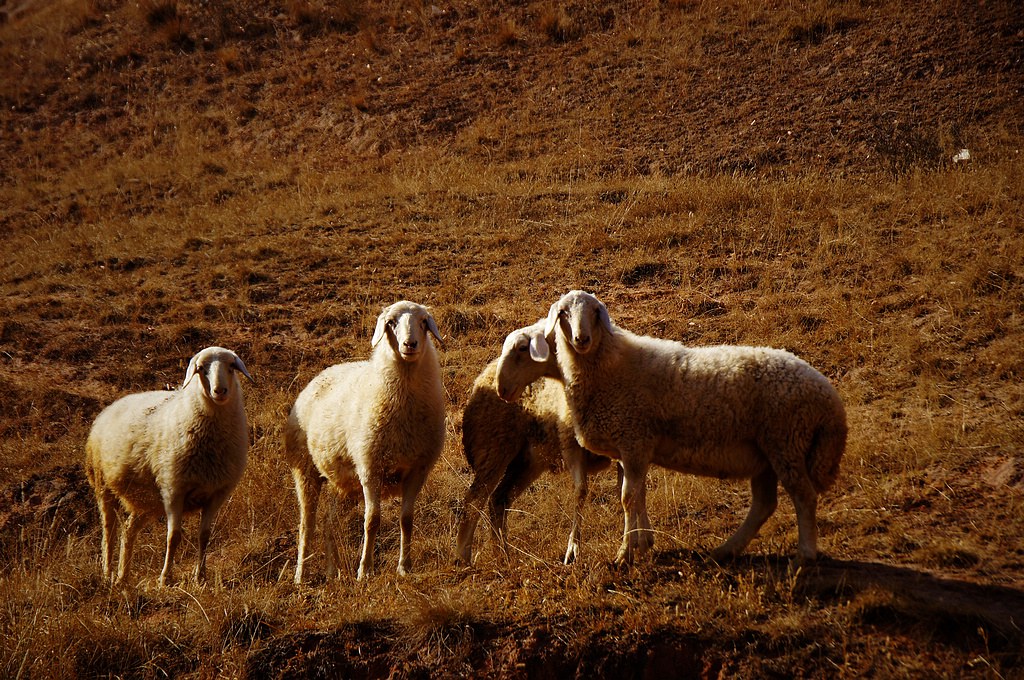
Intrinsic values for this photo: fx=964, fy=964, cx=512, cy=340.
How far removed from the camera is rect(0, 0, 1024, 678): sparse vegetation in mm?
6570

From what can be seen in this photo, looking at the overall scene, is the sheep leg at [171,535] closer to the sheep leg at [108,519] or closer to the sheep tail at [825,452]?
the sheep leg at [108,519]

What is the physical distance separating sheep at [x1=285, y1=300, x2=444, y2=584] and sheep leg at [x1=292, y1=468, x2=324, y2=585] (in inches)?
0.8

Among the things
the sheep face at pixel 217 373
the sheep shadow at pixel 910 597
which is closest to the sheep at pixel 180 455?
the sheep face at pixel 217 373

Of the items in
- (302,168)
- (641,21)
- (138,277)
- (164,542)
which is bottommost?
(164,542)

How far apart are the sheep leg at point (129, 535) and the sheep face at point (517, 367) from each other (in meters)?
3.57

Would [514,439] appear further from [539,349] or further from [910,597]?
[910,597]

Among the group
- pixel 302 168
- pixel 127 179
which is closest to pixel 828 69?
pixel 302 168

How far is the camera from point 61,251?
16562mm

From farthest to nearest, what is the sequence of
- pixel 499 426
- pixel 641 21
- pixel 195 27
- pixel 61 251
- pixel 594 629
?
pixel 195 27 → pixel 641 21 → pixel 61 251 → pixel 499 426 → pixel 594 629

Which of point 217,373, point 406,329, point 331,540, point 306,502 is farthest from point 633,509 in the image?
point 217,373

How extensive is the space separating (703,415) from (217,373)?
408 cm

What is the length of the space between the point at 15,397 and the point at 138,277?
3.72 m

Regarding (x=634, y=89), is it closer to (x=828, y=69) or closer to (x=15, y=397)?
(x=828, y=69)

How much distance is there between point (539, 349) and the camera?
752cm
